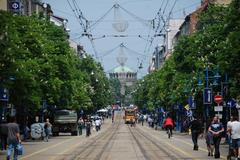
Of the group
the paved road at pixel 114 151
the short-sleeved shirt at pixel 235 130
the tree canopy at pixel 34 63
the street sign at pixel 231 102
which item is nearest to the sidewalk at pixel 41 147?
the paved road at pixel 114 151

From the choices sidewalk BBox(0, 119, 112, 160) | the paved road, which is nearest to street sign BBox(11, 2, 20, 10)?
sidewalk BBox(0, 119, 112, 160)

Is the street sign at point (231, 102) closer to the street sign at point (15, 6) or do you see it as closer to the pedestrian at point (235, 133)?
the pedestrian at point (235, 133)

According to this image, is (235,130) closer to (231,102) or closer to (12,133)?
(12,133)

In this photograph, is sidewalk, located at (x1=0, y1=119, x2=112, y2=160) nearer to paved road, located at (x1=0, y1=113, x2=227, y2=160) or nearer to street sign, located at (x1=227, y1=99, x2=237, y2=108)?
paved road, located at (x1=0, y1=113, x2=227, y2=160)

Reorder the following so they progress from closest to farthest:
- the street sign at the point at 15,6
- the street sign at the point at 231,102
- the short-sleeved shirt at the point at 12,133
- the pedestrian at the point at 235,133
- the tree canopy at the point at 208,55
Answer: the pedestrian at the point at 235,133, the short-sleeved shirt at the point at 12,133, the tree canopy at the point at 208,55, the street sign at the point at 231,102, the street sign at the point at 15,6

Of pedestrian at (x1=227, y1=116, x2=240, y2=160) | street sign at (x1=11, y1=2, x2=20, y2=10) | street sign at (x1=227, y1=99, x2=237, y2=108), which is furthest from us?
street sign at (x1=11, y1=2, x2=20, y2=10)

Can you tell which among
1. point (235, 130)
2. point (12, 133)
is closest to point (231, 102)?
point (235, 130)

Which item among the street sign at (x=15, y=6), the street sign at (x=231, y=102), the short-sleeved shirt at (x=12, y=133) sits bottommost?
the short-sleeved shirt at (x=12, y=133)

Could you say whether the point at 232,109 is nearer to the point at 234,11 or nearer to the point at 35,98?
the point at 35,98

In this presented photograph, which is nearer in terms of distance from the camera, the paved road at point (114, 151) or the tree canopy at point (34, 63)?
the paved road at point (114, 151)

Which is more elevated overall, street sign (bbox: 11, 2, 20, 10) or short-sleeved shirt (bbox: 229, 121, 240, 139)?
street sign (bbox: 11, 2, 20, 10)

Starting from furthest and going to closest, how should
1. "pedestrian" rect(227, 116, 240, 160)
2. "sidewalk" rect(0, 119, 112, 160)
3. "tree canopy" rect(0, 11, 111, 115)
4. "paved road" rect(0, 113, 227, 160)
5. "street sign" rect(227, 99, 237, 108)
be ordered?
"street sign" rect(227, 99, 237, 108) < "tree canopy" rect(0, 11, 111, 115) < "sidewalk" rect(0, 119, 112, 160) < "paved road" rect(0, 113, 227, 160) < "pedestrian" rect(227, 116, 240, 160)

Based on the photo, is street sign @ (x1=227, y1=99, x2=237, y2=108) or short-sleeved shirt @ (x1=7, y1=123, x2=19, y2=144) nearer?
short-sleeved shirt @ (x1=7, y1=123, x2=19, y2=144)

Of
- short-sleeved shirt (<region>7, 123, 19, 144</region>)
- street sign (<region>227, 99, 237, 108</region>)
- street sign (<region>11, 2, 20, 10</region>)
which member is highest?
street sign (<region>11, 2, 20, 10</region>)
